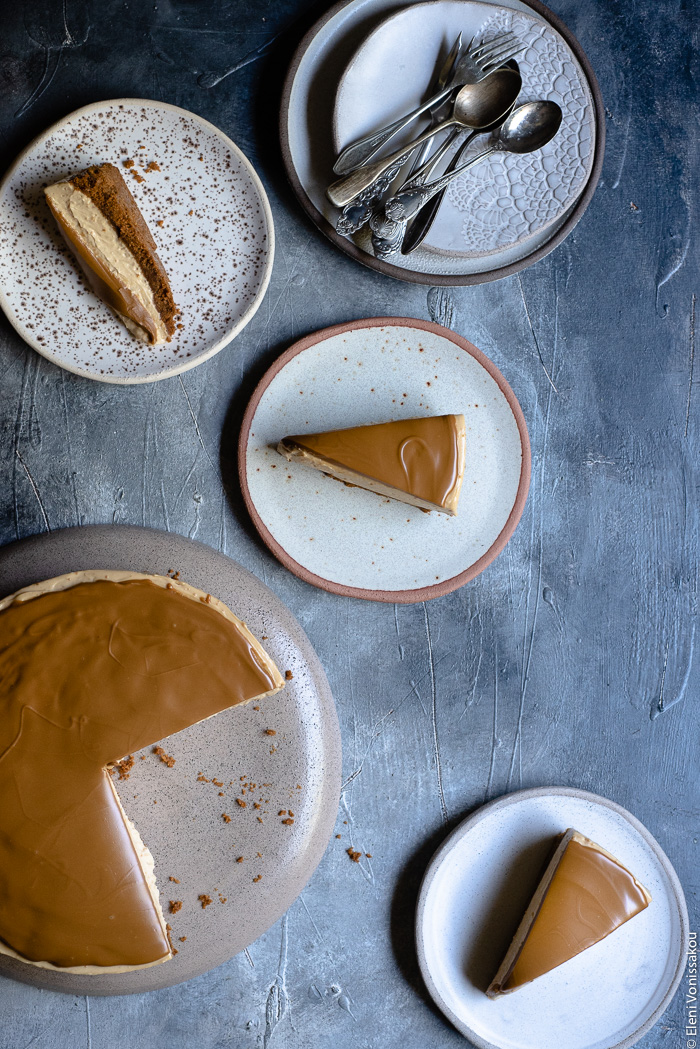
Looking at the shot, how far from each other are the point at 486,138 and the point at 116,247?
100 cm

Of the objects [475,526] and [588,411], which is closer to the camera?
[475,526]

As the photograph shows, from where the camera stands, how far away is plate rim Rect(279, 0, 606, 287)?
5.67ft

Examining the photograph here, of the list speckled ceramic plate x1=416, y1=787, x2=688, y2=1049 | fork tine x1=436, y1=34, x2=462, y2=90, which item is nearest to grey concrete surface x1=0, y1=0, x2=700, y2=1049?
speckled ceramic plate x1=416, y1=787, x2=688, y2=1049

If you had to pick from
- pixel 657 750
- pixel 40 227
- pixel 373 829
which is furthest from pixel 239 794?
pixel 40 227

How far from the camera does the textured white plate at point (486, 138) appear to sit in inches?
66.9

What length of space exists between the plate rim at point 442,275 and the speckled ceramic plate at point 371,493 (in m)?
0.13

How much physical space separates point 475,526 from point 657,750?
91cm

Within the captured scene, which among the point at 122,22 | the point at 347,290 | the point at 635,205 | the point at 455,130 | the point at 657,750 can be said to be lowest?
the point at 657,750

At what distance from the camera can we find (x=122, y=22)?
5.91 ft

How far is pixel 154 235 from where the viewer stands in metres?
1.72

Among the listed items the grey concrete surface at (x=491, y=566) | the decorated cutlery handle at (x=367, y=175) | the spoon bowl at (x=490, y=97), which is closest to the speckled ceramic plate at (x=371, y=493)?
the grey concrete surface at (x=491, y=566)

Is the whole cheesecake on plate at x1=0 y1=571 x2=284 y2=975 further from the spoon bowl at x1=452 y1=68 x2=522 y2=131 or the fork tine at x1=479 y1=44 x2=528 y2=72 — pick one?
the fork tine at x1=479 y1=44 x2=528 y2=72

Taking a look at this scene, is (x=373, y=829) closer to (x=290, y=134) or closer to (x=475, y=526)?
(x=475, y=526)

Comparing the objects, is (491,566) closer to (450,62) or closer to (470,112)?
(470,112)
